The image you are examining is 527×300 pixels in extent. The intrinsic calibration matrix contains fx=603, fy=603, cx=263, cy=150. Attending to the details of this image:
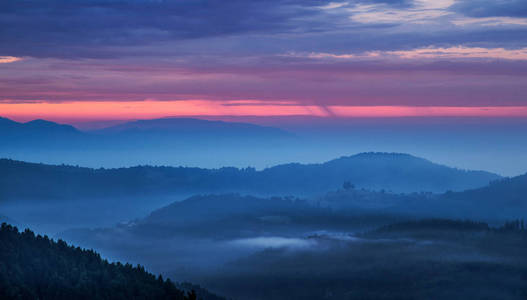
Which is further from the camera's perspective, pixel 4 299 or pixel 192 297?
pixel 4 299
